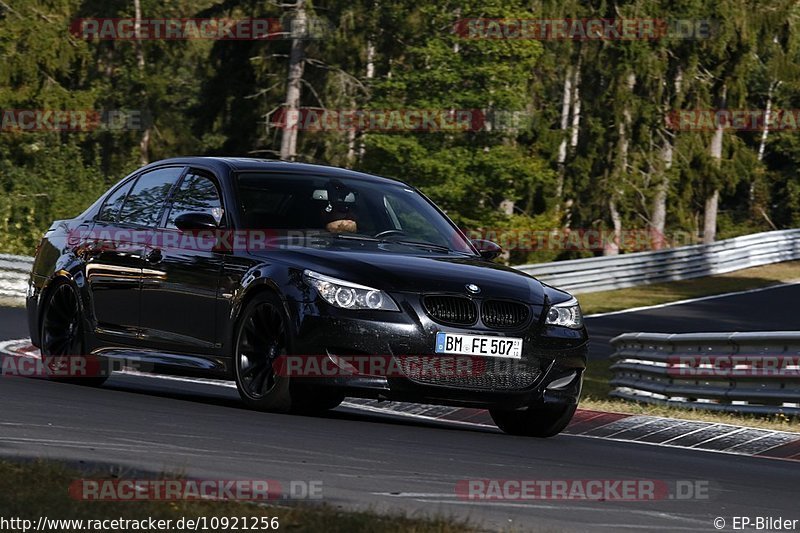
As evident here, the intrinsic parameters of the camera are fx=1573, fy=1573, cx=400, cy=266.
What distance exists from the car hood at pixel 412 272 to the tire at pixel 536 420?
A: 2.65 feet

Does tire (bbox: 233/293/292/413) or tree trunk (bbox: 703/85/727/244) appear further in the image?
tree trunk (bbox: 703/85/727/244)

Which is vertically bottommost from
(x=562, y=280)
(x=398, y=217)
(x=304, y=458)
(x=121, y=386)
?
(x=562, y=280)

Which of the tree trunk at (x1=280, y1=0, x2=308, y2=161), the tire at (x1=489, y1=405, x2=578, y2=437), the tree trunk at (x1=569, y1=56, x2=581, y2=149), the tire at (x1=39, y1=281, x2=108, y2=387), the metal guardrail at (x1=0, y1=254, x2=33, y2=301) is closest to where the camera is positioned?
the tire at (x1=489, y1=405, x2=578, y2=437)

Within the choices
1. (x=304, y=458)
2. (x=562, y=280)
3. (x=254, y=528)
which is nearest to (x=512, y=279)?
(x=304, y=458)

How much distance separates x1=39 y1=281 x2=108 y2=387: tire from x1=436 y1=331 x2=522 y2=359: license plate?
309 centimetres

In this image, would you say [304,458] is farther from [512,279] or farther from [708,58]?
[708,58]

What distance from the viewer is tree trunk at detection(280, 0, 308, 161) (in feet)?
A: 139

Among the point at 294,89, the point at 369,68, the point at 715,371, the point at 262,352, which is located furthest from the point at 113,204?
the point at 369,68

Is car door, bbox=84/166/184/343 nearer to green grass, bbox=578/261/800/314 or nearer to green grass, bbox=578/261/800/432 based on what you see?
green grass, bbox=578/261/800/432

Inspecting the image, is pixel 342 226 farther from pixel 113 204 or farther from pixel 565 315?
pixel 113 204

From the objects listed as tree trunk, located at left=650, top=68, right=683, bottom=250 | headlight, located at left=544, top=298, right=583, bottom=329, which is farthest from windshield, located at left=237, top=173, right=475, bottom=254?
tree trunk, located at left=650, top=68, right=683, bottom=250

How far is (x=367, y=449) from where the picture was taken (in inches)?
305

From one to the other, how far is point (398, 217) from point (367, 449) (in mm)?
2844

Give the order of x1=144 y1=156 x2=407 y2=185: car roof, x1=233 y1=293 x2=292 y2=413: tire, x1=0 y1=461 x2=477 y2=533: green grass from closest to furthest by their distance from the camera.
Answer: x1=0 y1=461 x2=477 y2=533: green grass < x1=233 y1=293 x2=292 y2=413: tire < x1=144 y1=156 x2=407 y2=185: car roof
